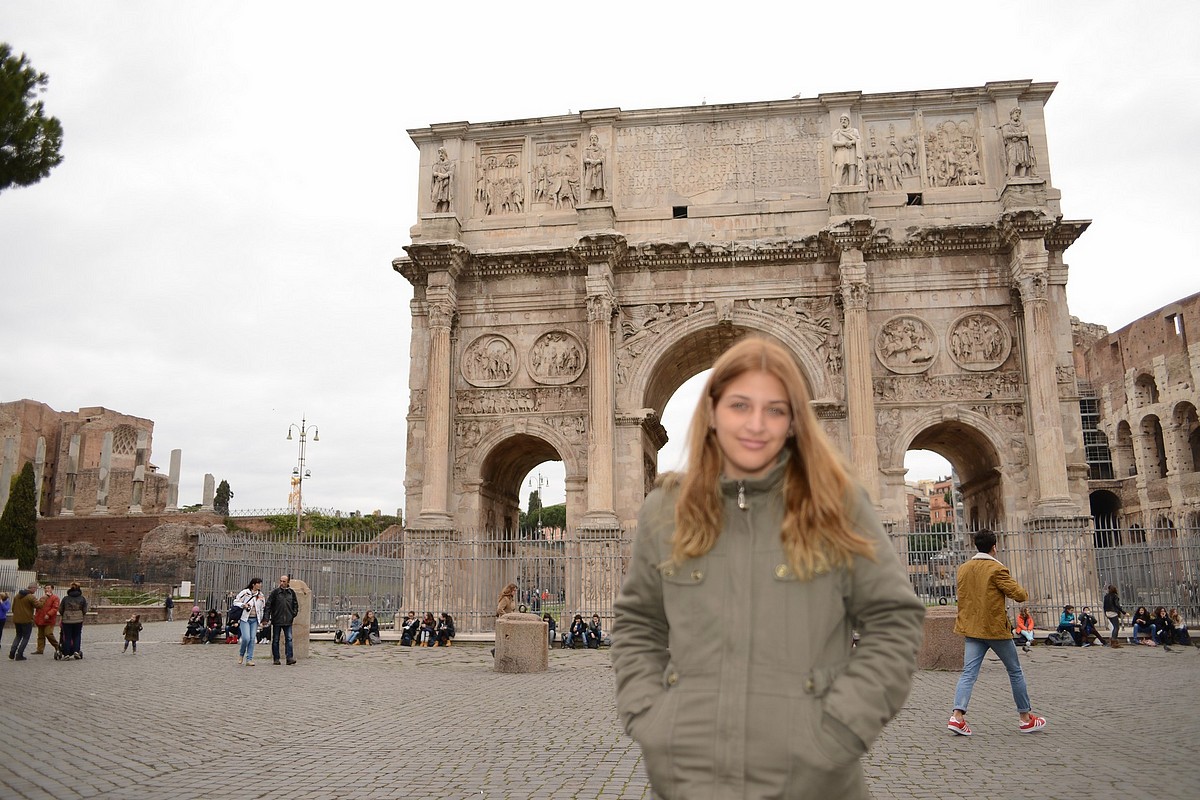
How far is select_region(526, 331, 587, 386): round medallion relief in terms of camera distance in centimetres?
2311

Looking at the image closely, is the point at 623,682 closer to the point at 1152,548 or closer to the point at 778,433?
the point at 778,433

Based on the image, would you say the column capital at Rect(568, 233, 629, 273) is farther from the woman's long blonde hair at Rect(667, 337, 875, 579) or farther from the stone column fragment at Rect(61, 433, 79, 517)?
the stone column fragment at Rect(61, 433, 79, 517)

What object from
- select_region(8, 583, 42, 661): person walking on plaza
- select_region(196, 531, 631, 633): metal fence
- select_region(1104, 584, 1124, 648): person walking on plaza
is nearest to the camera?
select_region(8, 583, 42, 661): person walking on plaza

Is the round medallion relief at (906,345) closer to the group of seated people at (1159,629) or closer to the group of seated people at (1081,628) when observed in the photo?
the group of seated people at (1081,628)

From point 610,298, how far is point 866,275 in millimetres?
5985

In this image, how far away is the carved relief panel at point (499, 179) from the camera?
24281 mm

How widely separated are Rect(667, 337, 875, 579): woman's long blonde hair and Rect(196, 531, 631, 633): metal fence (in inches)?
697

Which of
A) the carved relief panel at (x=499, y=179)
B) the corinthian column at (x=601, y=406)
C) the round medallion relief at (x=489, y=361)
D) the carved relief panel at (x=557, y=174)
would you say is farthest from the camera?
the carved relief panel at (x=499, y=179)

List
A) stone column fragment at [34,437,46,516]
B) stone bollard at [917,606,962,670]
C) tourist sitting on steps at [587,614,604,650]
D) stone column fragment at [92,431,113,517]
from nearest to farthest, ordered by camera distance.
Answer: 1. stone bollard at [917,606,962,670]
2. tourist sitting on steps at [587,614,604,650]
3. stone column fragment at [92,431,113,517]
4. stone column fragment at [34,437,46,516]

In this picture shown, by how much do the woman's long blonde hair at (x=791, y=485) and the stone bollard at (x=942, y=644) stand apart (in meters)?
11.9

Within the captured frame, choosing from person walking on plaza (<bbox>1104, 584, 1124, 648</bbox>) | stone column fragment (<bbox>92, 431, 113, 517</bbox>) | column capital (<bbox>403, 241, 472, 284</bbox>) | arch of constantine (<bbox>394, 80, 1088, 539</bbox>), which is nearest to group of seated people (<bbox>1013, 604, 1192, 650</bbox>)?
person walking on plaza (<bbox>1104, 584, 1124, 648</bbox>)

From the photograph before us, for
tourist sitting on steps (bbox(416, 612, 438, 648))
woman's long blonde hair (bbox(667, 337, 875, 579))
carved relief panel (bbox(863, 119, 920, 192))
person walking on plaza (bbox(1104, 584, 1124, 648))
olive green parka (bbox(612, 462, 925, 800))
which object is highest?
carved relief panel (bbox(863, 119, 920, 192))

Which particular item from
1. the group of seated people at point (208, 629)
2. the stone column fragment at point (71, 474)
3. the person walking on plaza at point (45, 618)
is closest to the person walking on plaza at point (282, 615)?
the group of seated people at point (208, 629)

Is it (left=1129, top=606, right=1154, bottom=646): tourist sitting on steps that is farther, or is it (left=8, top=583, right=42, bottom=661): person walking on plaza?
(left=1129, top=606, right=1154, bottom=646): tourist sitting on steps
